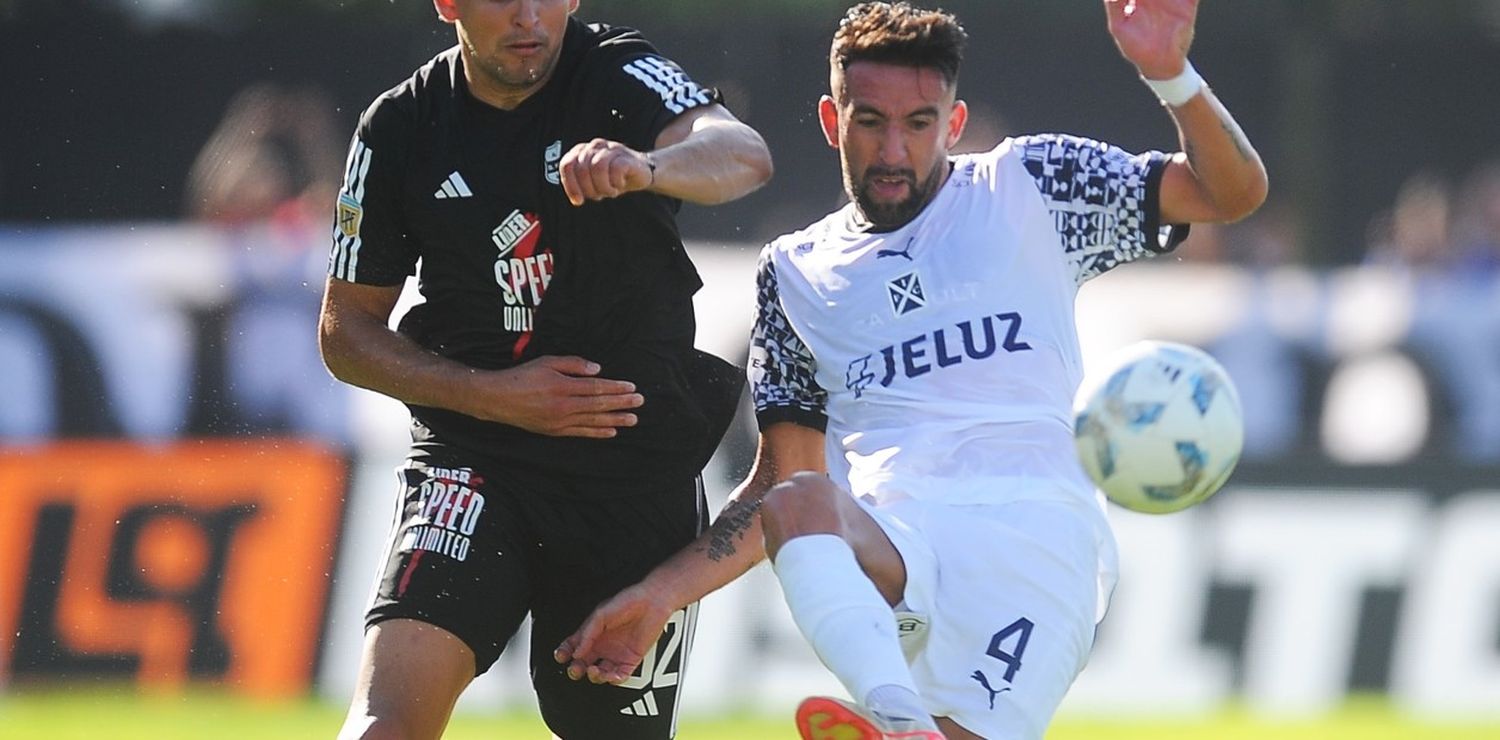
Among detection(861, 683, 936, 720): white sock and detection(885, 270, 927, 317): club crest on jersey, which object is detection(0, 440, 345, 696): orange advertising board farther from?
detection(861, 683, 936, 720): white sock

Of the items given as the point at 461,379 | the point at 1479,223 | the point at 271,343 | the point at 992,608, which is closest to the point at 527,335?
the point at 461,379

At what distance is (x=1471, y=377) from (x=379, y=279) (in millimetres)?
7239

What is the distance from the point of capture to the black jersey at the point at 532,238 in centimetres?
584

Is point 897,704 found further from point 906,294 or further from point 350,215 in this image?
point 350,215

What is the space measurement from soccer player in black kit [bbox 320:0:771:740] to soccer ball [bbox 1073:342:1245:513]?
1068 millimetres

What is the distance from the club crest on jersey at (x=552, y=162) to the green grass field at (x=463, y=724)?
4964 millimetres

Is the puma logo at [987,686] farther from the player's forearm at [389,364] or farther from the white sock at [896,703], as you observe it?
the player's forearm at [389,364]

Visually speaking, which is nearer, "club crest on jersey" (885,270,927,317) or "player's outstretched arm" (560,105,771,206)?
"player's outstretched arm" (560,105,771,206)

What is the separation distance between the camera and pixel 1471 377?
37.6 feet

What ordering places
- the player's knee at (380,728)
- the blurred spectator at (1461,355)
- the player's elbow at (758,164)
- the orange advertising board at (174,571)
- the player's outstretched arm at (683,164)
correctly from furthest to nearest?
the blurred spectator at (1461,355), the orange advertising board at (174,571), the player's elbow at (758,164), the player's knee at (380,728), the player's outstretched arm at (683,164)

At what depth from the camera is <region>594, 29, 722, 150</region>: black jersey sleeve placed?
5.78 metres

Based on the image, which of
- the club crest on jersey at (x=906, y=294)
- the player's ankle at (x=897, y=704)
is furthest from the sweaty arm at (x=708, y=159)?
the player's ankle at (x=897, y=704)

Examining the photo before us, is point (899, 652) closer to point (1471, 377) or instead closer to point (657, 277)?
point (657, 277)

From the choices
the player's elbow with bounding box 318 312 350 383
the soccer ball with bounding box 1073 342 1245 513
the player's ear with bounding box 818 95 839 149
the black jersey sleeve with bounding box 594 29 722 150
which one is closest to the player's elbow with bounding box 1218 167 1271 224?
the soccer ball with bounding box 1073 342 1245 513
